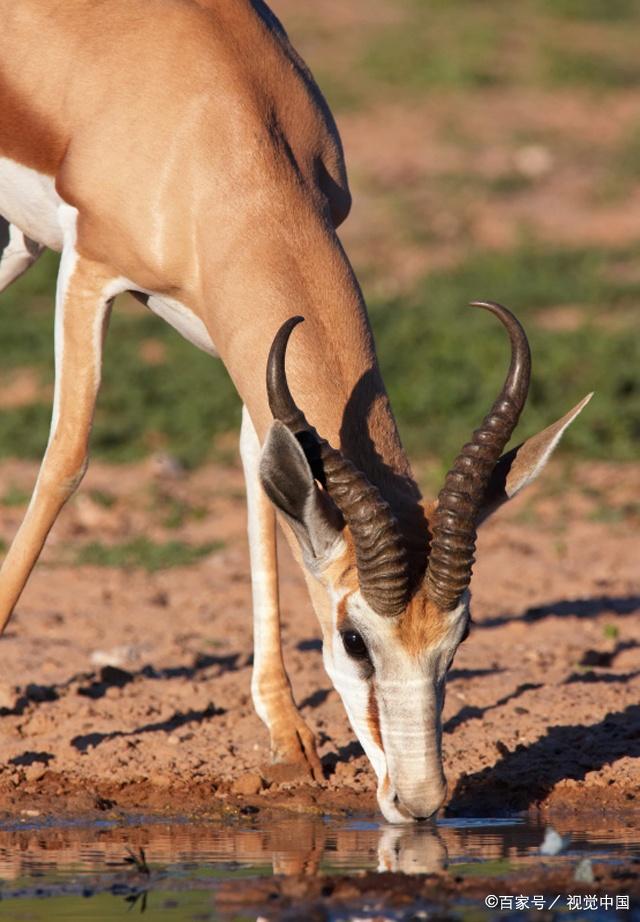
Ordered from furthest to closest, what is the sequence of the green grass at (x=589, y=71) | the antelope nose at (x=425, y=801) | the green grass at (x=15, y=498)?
the green grass at (x=589, y=71), the green grass at (x=15, y=498), the antelope nose at (x=425, y=801)

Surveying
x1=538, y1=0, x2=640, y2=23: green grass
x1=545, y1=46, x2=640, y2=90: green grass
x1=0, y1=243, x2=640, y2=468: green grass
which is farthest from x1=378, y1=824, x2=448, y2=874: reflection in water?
x1=538, y1=0, x2=640, y2=23: green grass

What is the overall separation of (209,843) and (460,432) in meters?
6.92

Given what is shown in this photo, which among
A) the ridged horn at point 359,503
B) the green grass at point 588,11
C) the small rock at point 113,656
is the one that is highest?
the ridged horn at point 359,503

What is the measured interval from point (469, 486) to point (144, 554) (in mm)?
5082

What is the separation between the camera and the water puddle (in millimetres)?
4688

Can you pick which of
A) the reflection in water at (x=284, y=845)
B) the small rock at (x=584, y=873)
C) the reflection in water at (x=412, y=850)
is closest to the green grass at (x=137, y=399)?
the reflection in water at (x=284, y=845)

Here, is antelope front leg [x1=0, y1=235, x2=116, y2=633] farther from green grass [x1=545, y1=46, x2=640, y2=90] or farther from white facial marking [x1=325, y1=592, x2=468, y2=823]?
green grass [x1=545, y1=46, x2=640, y2=90]

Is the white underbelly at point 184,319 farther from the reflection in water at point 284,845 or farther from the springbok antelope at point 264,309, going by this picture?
the reflection in water at point 284,845

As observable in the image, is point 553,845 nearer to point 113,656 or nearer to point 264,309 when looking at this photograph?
point 264,309

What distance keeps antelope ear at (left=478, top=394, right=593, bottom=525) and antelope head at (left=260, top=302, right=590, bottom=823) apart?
38mm

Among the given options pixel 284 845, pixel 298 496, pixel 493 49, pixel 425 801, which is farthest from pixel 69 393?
pixel 493 49

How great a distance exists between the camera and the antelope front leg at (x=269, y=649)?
255 inches

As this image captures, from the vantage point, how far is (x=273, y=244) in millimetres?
5918

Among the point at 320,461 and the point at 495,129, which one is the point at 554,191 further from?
the point at 320,461
